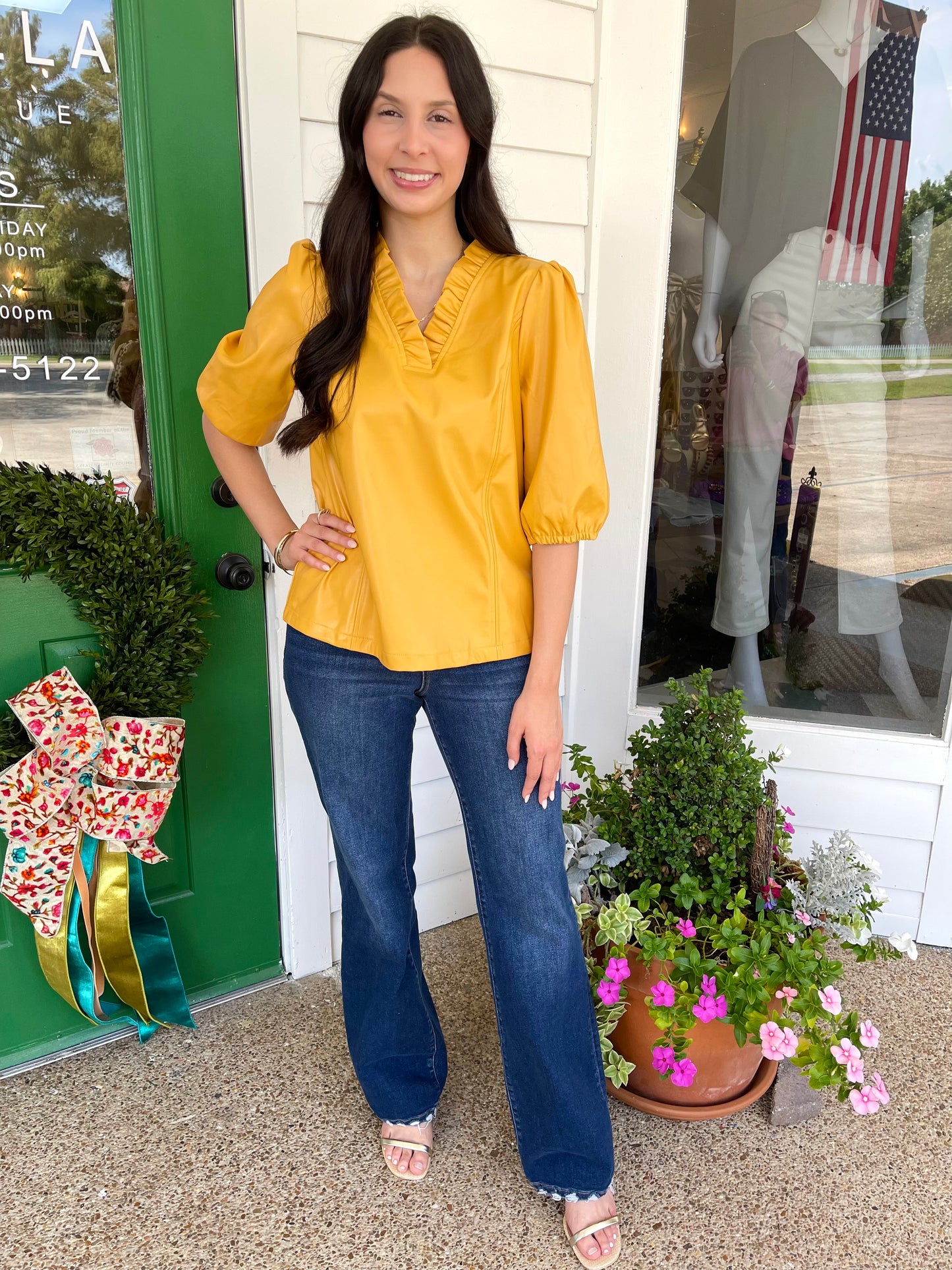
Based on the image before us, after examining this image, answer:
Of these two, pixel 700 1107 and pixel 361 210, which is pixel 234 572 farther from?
pixel 700 1107

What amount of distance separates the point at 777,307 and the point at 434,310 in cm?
122

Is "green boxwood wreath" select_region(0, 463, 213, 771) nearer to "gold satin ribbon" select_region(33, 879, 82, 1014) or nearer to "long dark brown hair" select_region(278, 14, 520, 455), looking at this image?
"gold satin ribbon" select_region(33, 879, 82, 1014)

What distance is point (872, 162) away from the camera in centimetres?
212

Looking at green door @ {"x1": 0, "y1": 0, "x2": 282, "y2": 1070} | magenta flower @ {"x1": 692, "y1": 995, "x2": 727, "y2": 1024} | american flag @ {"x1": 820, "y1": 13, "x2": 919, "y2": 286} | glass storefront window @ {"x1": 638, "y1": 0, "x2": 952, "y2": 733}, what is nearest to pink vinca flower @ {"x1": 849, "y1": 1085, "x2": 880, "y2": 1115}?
magenta flower @ {"x1": 692, "y1": 995, "x2": 727, "y2": 1024}

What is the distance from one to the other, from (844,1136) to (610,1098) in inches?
17.1

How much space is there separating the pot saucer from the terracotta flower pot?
11 mm

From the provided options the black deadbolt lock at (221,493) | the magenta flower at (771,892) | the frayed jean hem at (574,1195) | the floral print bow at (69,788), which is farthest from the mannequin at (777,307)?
the floral print bow at (69,788)

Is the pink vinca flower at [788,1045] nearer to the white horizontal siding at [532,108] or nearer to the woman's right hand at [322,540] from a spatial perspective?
the woman's right hand at [322,540]

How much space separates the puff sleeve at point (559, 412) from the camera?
129 cm

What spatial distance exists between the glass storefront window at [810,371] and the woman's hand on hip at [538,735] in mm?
1102

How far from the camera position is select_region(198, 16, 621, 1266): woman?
50.9 inches

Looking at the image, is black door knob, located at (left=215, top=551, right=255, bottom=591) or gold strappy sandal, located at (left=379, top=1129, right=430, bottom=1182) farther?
black door knob, located at (left=215, top=551, right=255, bottom=591)

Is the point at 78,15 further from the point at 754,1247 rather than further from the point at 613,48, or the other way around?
the point at 754,1247

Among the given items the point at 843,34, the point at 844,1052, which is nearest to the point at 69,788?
the point at 844,1052
